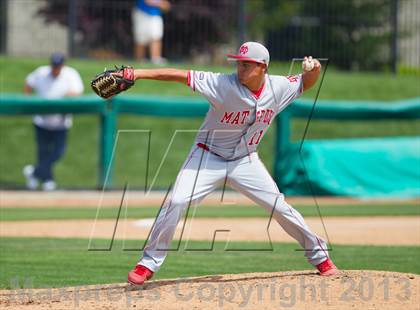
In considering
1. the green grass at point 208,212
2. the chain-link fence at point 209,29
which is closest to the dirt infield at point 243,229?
the green grass at point 208,212

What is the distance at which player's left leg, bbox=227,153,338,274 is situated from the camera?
790 centimetres

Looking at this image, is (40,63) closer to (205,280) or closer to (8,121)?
(8,121)

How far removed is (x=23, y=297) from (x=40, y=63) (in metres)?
14.2

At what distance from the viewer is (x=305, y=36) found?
75.0 ft

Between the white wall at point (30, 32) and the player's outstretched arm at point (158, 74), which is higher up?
the player's outstretched arm at point (158, 74)

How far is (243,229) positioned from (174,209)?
5.34m

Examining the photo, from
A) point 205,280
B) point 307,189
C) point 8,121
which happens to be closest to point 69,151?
point 8,121

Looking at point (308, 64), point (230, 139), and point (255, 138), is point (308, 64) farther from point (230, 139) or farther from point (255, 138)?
point (230, 139)

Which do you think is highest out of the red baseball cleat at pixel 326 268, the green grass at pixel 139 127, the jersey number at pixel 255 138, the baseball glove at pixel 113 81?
the baseball glove at pixel 113 81

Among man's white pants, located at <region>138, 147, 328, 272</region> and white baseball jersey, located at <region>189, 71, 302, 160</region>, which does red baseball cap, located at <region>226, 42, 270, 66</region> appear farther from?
man's white pants, located at <region>138, 147, 328, 272</region>

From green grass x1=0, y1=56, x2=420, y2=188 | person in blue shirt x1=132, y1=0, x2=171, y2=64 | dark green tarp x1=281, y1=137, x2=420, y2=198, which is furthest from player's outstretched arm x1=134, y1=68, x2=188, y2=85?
person in blue shirt x1=132, y1=0, x2=171, y2=64

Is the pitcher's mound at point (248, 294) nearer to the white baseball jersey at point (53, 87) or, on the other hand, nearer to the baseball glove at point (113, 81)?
the baseball glove at point (113, 81)

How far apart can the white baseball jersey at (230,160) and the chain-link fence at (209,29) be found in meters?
13.5

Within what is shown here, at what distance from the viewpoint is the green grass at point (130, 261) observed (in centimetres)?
908
